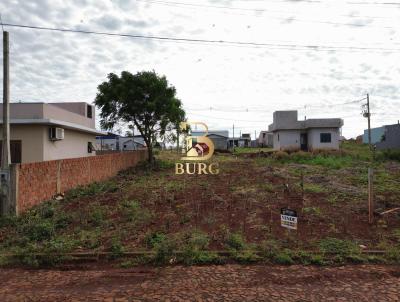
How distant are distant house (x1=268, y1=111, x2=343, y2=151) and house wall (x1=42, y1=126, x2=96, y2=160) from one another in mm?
18832

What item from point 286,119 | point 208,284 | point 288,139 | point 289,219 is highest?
point 286,119

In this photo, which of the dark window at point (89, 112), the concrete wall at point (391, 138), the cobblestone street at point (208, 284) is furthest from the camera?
the concrete wall at point (391, 138)

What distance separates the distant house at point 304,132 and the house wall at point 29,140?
76.4ft

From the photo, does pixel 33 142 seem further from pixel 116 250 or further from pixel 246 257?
pixel 246 257

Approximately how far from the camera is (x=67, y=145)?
55.8 ft

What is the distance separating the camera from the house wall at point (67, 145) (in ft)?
47.4

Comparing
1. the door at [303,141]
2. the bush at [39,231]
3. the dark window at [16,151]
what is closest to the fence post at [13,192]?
the bush at [39,231]

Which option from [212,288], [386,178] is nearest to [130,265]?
[212,288]

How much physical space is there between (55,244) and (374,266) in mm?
5076

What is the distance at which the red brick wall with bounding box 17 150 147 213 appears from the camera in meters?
8.12

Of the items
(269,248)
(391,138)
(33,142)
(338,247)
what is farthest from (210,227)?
(391,138)

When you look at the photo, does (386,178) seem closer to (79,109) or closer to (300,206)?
(300,206)

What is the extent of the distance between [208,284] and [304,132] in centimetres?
3070

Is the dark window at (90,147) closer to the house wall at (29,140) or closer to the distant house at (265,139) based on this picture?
the house wall at (29,140)
